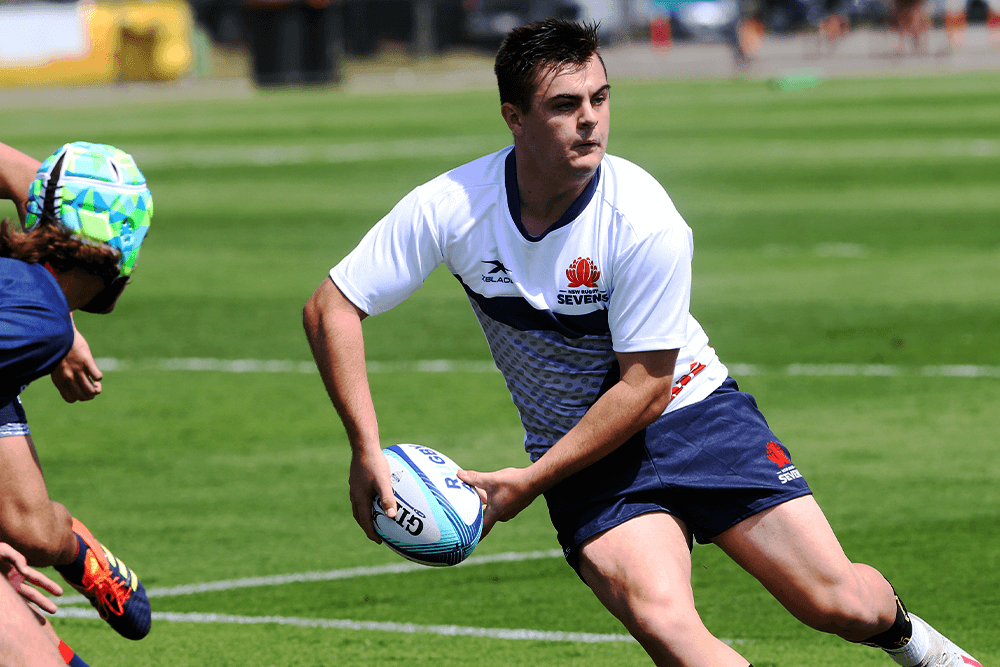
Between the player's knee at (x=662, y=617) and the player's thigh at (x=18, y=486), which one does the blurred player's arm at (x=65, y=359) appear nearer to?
the player's thigh at (x=18, y=486)

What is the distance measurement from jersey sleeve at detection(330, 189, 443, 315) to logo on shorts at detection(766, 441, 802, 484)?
1.20 m

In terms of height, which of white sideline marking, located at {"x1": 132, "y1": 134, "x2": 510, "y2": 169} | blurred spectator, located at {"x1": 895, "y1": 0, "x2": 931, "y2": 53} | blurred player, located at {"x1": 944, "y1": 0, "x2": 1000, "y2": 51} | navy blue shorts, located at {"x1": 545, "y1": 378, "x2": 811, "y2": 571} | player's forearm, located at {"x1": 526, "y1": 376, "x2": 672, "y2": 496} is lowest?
blurred player, located at {"x1": 944, "y1": 0, "x2": 1000, "y2": 51}

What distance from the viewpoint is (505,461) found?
8094 mm

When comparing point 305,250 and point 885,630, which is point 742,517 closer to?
point 885,630

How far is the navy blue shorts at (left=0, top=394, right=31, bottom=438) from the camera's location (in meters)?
4.88

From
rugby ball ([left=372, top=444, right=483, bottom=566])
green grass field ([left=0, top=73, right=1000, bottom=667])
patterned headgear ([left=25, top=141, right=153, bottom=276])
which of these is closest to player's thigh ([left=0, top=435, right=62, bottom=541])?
patterned headgear ([left=25, top=141, right=153, bottom=276])

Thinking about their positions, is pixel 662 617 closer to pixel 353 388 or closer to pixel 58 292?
pixel 353 388

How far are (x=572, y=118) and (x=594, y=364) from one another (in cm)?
75

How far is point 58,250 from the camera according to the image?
13.1ft

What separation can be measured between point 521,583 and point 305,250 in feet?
29.5

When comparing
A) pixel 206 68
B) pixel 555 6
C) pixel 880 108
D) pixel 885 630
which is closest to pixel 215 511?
A: pixel 885 630

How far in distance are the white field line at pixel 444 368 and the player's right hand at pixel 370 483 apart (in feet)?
18.1

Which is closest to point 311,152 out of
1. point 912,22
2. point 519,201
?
point 519,201

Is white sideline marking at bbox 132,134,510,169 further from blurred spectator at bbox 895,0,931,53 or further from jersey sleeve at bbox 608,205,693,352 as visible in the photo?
blurred spectator at bbox 895,0,931,53
